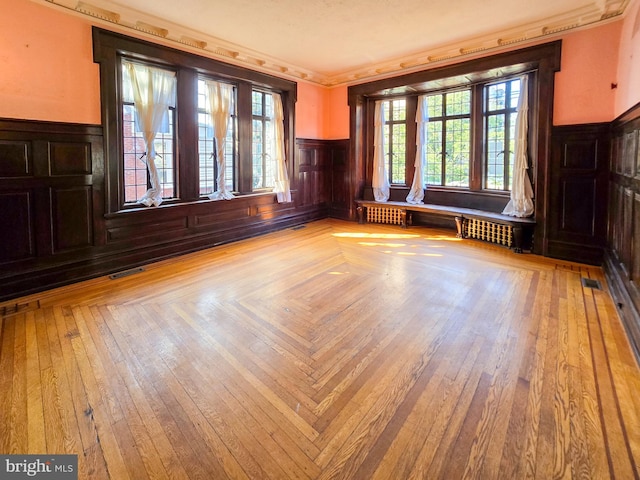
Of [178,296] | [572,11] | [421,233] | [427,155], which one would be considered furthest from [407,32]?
[178,296]

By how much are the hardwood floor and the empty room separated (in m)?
0.02

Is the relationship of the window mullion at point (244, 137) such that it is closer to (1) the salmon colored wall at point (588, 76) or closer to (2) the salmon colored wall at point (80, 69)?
(2) the salmon colored wall at point (80, 69)

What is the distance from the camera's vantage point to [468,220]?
20.3ft

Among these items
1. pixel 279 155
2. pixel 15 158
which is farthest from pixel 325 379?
pixel 279 155

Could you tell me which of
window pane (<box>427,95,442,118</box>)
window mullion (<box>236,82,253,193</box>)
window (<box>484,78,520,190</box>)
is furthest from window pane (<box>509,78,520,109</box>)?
window mullion (<box>236,82,253,193</box>)

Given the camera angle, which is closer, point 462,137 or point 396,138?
point 462,137

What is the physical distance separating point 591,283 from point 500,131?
10.5ft

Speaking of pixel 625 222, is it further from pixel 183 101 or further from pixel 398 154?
pixel 183 101

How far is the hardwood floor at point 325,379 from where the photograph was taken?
5.37 feet

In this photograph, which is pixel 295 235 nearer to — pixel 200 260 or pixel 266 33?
pixel 200 260

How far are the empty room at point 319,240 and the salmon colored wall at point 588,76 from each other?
0.08ft

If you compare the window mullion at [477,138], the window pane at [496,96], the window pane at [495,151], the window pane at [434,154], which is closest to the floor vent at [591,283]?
the window pane at [495,151]

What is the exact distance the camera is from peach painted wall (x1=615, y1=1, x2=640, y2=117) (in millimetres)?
3459

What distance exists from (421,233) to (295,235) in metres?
2.32
